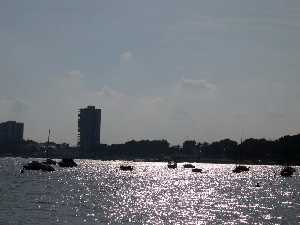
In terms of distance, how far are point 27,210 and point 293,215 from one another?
114 ft

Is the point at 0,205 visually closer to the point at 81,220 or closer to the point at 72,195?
the point at 81,220

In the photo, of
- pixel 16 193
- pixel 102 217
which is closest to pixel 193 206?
pixel 102 217

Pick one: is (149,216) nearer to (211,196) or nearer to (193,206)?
(193,206)

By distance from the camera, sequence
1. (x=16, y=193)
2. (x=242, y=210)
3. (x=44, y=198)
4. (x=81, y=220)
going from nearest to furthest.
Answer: (x=81, y=220) → (x=242, y=210) → (x=44, y=198) → (x=16, y=193)

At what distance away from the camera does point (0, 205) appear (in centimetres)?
8988

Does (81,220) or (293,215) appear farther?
(293,215)

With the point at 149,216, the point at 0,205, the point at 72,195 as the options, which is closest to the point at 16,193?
the point at 72,195

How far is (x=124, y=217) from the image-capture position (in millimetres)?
79812

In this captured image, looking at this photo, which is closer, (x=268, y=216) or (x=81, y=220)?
(x=81, y=220)

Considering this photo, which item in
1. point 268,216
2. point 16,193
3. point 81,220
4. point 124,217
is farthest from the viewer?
point 16,193

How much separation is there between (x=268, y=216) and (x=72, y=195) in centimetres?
4245

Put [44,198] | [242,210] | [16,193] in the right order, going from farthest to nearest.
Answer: [16,193]
[44,198]
[242,210]

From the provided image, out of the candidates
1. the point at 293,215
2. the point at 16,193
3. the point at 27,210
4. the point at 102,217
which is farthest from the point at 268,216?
the point at 16,193

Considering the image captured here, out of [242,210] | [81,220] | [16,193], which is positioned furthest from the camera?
[16,193]
